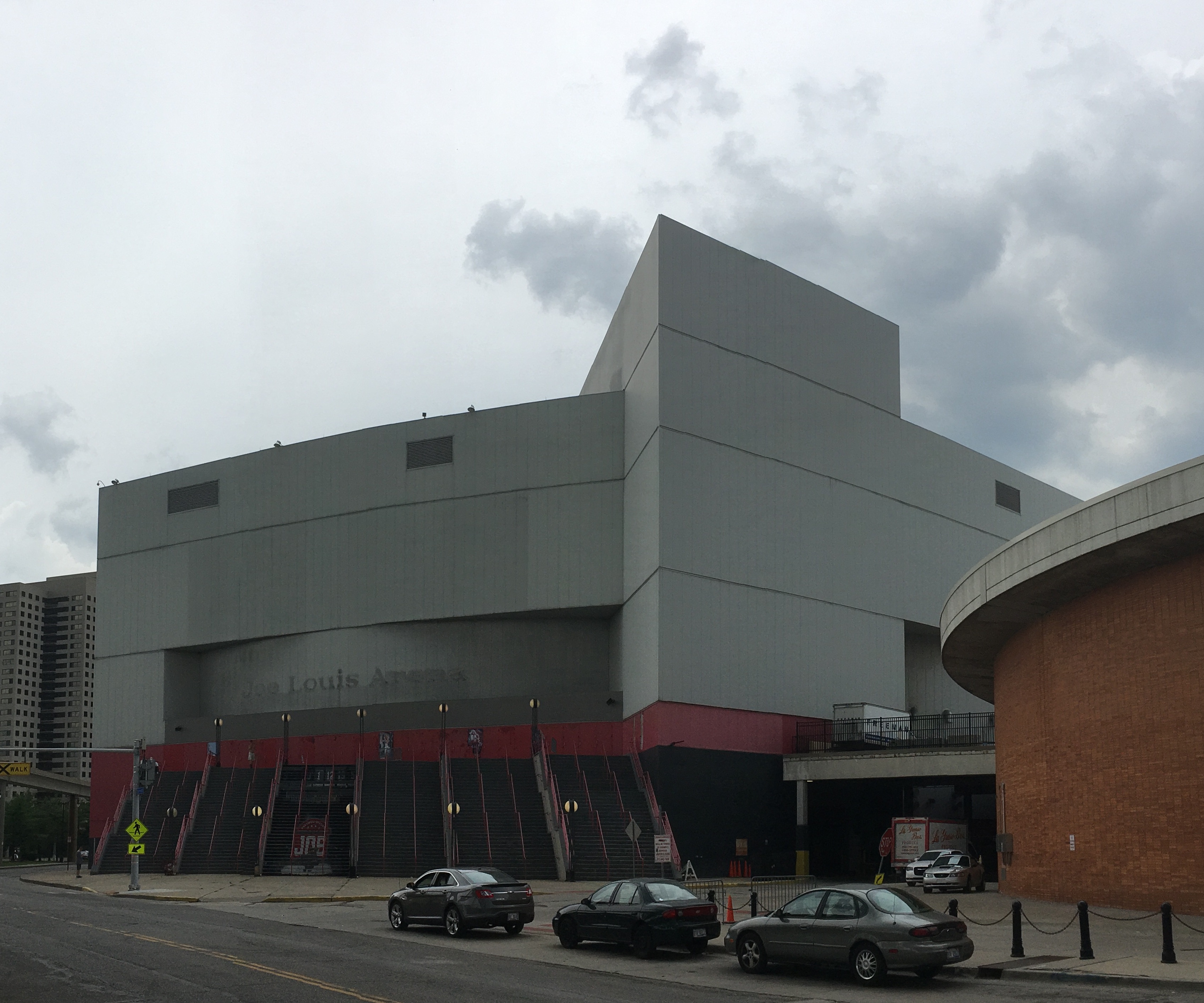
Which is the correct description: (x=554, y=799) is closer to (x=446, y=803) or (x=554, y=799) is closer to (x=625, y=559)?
(x=446, y=803)

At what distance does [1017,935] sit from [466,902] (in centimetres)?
1113

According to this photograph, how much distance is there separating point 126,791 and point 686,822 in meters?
29.5

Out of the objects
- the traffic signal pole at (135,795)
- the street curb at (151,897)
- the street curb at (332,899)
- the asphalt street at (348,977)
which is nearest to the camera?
the asphalt street at (348,977)

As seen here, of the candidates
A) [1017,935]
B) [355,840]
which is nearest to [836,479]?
[355,840]

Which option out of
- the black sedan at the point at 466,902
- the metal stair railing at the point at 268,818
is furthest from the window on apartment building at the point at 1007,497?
the black sedan at the point at 466,902

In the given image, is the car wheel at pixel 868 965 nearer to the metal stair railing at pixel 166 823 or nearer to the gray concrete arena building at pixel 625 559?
the gray concrete arena building at pixel 625 559

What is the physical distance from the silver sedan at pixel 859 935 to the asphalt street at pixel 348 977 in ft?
1.13

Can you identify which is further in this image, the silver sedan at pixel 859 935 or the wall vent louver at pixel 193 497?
the wall vent louver at pixel 193 497

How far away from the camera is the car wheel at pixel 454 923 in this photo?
2684 centimetres

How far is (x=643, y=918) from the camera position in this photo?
23234 mm

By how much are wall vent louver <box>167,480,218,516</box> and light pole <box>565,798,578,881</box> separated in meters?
32.1

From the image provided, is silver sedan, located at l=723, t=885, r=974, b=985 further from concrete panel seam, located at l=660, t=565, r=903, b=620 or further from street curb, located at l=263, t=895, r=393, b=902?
concrete panel seam, located at l=660, t=565, r=903, b=620

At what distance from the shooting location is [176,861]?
53.3 m

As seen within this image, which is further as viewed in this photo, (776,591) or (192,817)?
(776,591)
